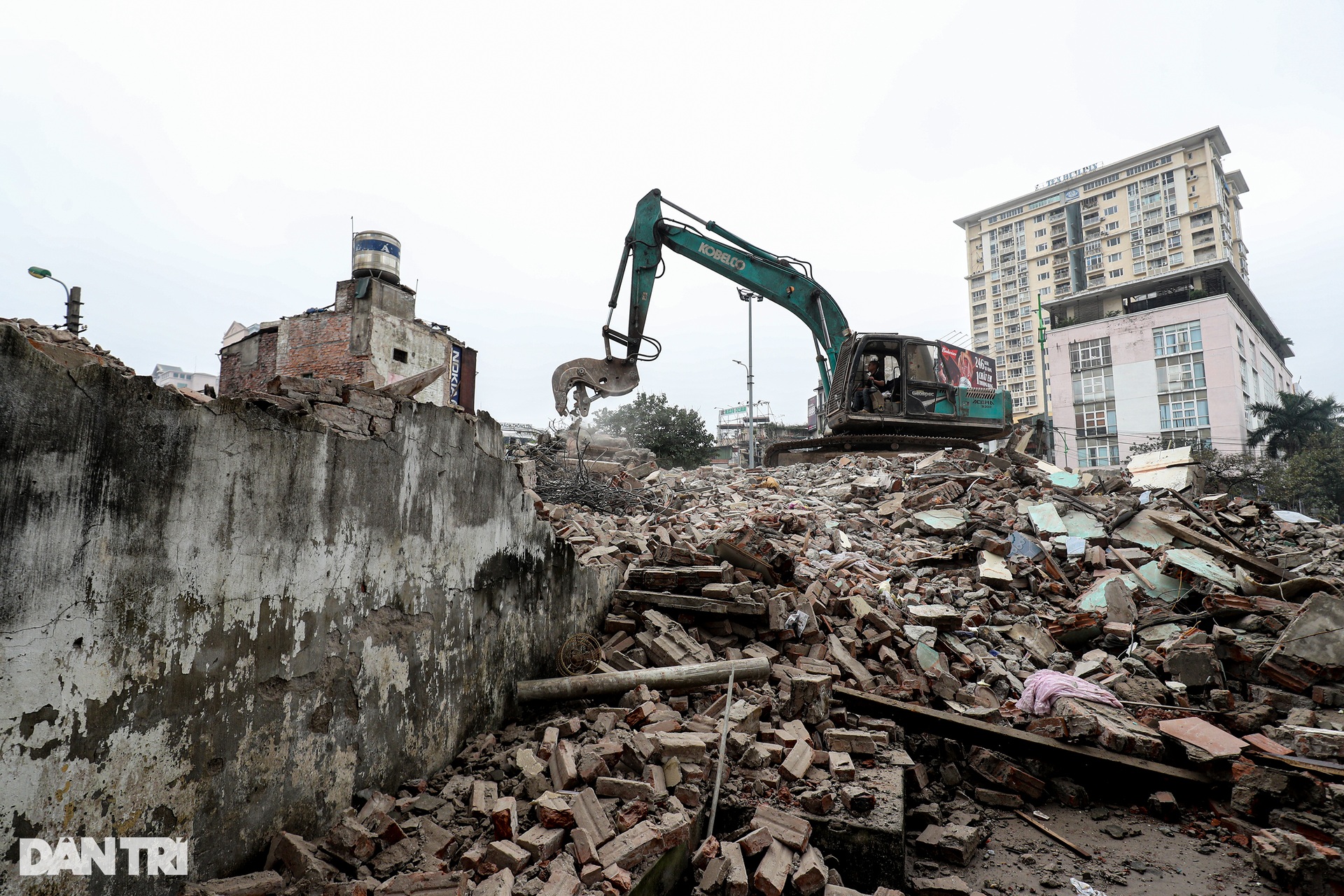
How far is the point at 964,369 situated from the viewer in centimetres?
1249

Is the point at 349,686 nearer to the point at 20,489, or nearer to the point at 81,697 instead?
the point at 81,697

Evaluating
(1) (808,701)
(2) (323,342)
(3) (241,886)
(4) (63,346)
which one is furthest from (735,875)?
(2) (323,342)

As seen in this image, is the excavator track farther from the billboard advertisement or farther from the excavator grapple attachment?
the excavator grapple attachment

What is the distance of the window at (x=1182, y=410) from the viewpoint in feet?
106

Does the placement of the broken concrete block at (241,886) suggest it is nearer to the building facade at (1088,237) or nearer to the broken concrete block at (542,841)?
the broken concrete block at (542,841)

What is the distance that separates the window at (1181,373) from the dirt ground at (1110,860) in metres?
36.8

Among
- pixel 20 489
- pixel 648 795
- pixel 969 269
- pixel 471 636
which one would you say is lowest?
pixel 648 795

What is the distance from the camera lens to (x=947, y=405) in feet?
40.0

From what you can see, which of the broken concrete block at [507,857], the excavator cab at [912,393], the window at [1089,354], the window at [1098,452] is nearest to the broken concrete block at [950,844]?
the broken concrete block at [507,857]

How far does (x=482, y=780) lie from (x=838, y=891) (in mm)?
1904

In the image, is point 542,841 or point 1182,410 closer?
point 542,841

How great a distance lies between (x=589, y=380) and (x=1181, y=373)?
36.1 meters

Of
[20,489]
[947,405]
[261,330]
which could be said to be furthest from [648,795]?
[261,330]

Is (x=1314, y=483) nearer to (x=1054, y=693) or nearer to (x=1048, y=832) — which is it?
(x=1054, y=693)
